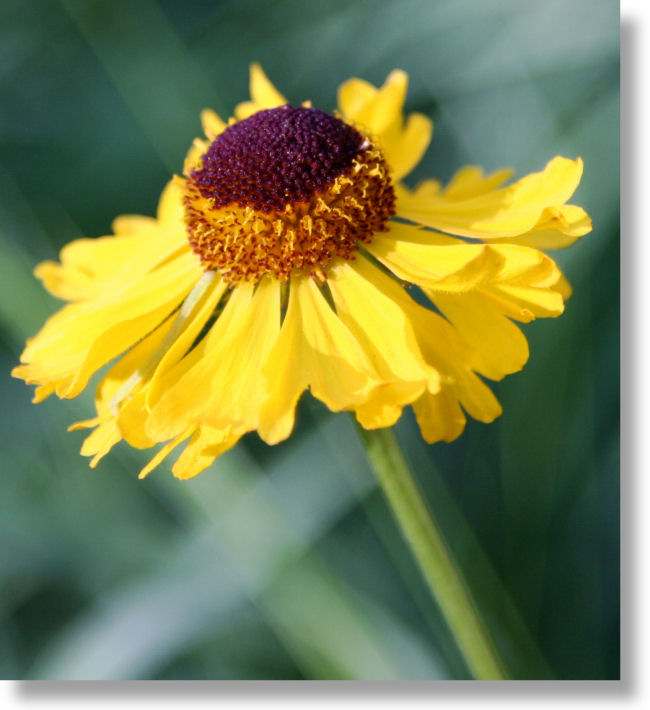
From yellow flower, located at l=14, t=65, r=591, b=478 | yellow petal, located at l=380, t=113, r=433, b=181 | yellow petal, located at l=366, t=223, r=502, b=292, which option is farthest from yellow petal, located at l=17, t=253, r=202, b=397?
yellow petal, located at l=380, t=113, r=433, b=181

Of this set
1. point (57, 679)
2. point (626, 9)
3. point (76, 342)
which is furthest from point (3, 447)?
point (626, 9)

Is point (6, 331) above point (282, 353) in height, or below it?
above

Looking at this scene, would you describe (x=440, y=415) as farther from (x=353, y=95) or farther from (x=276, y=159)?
(x=353, y=95)

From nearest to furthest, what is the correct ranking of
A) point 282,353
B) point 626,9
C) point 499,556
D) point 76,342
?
point 282,353, point 76,342, point 626,9, point 499,556

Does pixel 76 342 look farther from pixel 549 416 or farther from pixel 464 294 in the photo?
pixel 549 416

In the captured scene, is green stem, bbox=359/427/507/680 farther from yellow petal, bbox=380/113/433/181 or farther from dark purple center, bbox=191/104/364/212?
yellow petal, bbox=380/113/433/181

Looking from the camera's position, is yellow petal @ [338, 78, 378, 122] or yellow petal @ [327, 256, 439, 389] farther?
yellow petal @ [338, 78, 378, 122]

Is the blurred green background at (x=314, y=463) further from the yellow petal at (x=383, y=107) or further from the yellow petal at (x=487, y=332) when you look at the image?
the yellow petal at (x=487, y=332)
